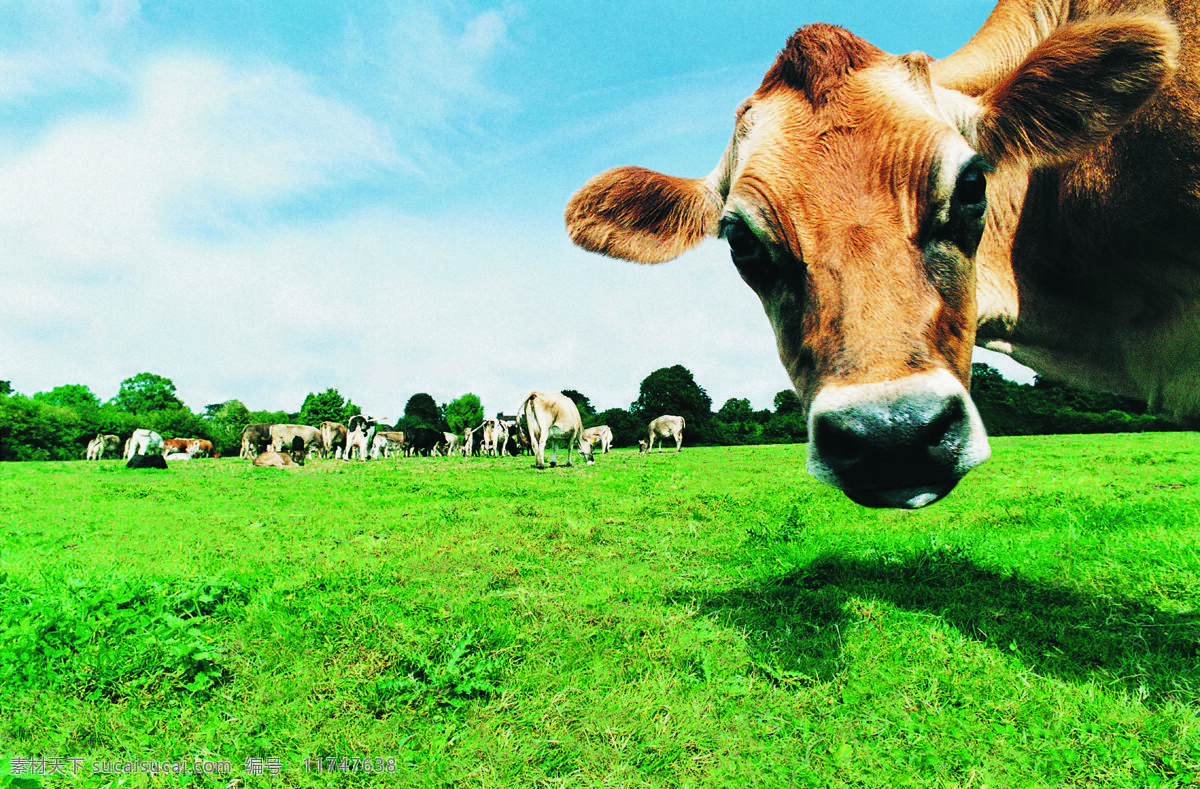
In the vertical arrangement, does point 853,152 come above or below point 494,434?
above

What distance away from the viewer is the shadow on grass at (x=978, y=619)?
2.67 metres

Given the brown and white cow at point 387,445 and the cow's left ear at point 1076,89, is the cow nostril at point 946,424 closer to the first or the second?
the cow's left ear at point 1076,89

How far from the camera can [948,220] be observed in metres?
2.06

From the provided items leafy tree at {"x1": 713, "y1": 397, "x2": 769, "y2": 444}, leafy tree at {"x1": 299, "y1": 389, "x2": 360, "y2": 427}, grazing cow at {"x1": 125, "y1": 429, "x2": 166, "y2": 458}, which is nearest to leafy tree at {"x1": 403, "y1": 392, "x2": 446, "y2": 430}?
leafy tree at {"x1": 299, "y1": 389, "x2": 360, "y2": 427}

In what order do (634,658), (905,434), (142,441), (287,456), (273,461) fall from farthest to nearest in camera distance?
(142,441)
(287,456)
(273,461)
(634,658)
(905,434)

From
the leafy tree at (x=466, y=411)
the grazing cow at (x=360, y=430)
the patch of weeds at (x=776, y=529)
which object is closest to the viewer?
the patch of weeds at (x=776, y=529)

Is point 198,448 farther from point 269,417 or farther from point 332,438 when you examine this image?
point 269,417

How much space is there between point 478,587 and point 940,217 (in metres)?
3.44

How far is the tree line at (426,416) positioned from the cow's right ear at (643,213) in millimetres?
6361

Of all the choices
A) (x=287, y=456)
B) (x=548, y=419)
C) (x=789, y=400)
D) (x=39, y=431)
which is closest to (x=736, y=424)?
(x=789, y=400)

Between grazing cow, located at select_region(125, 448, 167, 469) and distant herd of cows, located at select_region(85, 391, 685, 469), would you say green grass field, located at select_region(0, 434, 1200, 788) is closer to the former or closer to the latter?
distant herd of cows, located at select_region(85, 391, 685, 469)

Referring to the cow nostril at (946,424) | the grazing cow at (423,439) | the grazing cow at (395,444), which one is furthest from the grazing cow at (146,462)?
the grazing cow at (423,439)

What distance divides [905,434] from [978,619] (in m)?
2.23

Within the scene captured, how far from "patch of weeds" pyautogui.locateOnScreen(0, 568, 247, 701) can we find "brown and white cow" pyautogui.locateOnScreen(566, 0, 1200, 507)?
2928 mm
